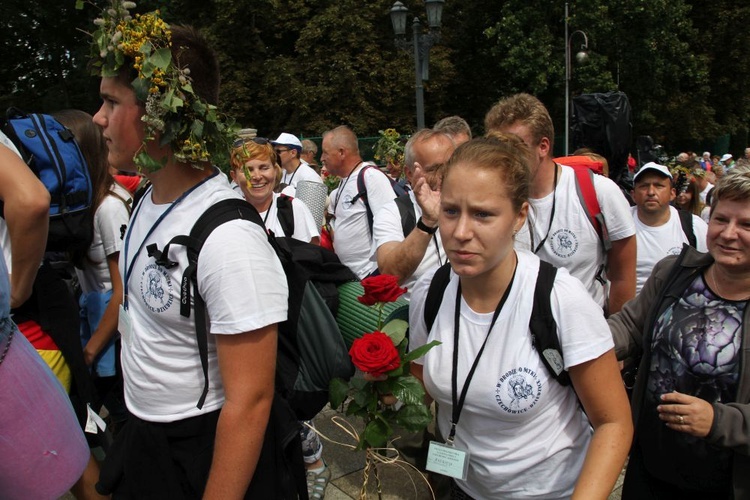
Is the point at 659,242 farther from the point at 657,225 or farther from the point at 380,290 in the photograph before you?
the point at 380,290

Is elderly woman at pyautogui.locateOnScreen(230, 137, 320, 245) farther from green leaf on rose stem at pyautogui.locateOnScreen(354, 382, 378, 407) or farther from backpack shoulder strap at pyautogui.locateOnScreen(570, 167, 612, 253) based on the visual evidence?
green leaf on rose stem at pyautogui.locateOnScreen(354, 382, 378, 407)

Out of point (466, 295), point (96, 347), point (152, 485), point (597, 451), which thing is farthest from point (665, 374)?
point (96, 347)

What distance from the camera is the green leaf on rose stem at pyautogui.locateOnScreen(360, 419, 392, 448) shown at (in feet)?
6.09

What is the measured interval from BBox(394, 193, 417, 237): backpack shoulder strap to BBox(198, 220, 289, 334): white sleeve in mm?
1814

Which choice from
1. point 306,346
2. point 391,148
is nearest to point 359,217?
point 306,346

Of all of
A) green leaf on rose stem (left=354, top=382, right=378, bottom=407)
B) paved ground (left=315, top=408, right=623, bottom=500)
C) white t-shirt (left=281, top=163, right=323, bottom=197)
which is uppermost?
green leaf on rose stem (left=354, top=382, right=378, bottom=407)

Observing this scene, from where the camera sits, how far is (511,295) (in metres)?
1.89

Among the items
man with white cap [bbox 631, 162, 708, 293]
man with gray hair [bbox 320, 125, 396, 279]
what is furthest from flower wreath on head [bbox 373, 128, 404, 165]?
man with white cap [bbox 631, 162, 708, 293]

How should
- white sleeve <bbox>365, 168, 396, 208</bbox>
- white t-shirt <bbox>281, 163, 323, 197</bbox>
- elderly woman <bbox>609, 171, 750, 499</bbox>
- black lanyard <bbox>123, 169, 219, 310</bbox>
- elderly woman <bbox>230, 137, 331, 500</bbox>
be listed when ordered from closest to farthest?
1. black lanyard <bbox>123, 169, 219, 310</bbox>
2. elderly woman <bbox>609, 171, 750, 499</bbox>
3. elderly woman <bbox>230, 137, 331, 500</bbox>
4. white sleeve <bbox>365, 168, 396, 208</bbox>
5. white t-shirt <bbox>281, 163, 323, 197</bbox>

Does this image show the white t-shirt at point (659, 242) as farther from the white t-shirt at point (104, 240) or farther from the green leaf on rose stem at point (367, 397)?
the white t-shirt at point (104, 240)

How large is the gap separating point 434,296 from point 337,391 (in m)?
0.46

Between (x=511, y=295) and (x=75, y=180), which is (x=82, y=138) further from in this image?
(x=511, y=295)

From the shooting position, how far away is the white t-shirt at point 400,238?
129 inches

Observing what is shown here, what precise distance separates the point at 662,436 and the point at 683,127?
103ft
